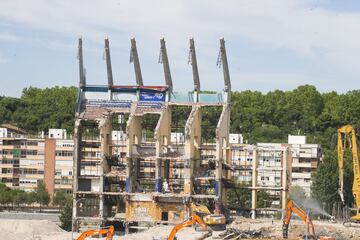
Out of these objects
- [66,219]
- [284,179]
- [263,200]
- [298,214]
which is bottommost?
[66,219]

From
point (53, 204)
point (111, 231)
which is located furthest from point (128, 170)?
point (53, 204)

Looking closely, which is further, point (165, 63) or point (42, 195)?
point (42, 195)

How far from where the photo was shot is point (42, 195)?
163 m

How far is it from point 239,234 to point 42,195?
6847 centimetres

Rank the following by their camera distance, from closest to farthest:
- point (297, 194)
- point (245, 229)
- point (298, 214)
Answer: point (298, 214) < point (245, 229) < point (297, 194)

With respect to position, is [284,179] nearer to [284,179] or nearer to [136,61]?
[284,179]

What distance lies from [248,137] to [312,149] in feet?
91.9

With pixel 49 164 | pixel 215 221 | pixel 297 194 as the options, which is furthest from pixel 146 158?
pixel 49 164

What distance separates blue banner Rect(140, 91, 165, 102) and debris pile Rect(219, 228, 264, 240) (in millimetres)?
22993

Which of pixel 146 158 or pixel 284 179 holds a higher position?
pixel 146 158

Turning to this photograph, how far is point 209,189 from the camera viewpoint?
395ft

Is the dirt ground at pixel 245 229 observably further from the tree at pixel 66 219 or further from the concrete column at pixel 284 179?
the tree at pixel 66 219

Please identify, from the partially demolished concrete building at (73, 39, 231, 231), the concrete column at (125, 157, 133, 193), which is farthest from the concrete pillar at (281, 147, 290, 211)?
the concrete column at (125, 157, 133, 193)

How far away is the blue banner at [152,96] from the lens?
4722 inches
